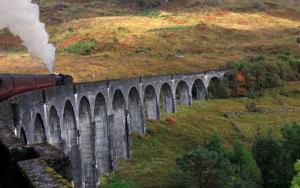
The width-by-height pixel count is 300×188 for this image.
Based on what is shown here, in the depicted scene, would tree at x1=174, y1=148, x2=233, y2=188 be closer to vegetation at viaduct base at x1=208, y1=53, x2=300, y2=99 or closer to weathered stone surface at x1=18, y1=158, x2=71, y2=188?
weathered stone surface at x1=18, y1=158, x2=71, y2=188

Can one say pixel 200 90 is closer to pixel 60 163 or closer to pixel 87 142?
pixel 87 142

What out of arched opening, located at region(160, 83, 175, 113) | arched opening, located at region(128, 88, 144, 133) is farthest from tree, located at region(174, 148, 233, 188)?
arched opening, located at region(160, 83, 175, 113)

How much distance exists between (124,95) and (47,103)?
18.4 meters

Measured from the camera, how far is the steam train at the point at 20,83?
17.8 meters

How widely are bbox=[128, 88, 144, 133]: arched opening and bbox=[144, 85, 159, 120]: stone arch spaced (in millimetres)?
6036

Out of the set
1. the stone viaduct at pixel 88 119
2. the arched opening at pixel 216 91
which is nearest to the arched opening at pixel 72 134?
the stone viaduct at pixel 88 119

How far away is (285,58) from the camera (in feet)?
250

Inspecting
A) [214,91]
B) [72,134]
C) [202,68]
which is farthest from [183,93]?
[72,134]

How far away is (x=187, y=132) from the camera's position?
46.9 metres

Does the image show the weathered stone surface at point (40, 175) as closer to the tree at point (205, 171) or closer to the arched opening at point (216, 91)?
the tree at point (205, 171)

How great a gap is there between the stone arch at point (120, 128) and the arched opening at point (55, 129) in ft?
48.4

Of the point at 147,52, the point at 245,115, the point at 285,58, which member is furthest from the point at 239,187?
the point at 147,52

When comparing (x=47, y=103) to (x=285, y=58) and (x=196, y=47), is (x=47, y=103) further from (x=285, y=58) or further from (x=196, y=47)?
(x=196, y=47)

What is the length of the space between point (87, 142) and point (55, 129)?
769 centimetres
